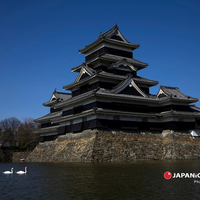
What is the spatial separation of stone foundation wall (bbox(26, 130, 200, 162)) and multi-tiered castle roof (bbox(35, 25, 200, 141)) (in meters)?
0.98

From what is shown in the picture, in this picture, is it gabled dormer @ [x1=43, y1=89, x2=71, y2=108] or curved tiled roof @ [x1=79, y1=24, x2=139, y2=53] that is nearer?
curved tiled roof @ [x1=79, y1=24, x2=139, y2=53]

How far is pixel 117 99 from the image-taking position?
1158 inches

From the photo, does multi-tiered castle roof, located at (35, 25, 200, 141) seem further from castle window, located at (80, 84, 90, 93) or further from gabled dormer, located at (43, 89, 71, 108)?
gabled dormer, located at (43, 89, 71, 108)

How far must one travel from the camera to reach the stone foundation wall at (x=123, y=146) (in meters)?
25.6

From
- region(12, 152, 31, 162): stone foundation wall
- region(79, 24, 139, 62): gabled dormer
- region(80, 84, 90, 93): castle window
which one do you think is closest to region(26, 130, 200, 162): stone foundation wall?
region(80, 84, 90, 93): castle window

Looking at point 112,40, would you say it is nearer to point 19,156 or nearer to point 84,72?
point 84,72

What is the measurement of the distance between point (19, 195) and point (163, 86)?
2781cm

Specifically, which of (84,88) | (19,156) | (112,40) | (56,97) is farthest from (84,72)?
(19,156)

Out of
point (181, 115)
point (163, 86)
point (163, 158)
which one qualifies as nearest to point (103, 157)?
point (163, 158)

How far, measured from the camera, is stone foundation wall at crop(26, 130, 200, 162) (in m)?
25.6

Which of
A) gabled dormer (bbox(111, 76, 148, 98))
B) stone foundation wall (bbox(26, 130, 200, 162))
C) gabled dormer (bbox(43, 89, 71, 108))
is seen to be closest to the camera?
stone foundation wall (bbox(26, 130, 200, 162))

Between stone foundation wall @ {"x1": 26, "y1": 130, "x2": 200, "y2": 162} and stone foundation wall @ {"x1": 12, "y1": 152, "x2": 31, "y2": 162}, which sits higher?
stone foundation wall @ {"x1": 26, "y1": 130, "x2": 200, "y2": 162}

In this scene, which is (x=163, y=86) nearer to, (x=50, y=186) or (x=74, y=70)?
(x=74, y=70)

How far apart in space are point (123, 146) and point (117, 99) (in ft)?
18.8
